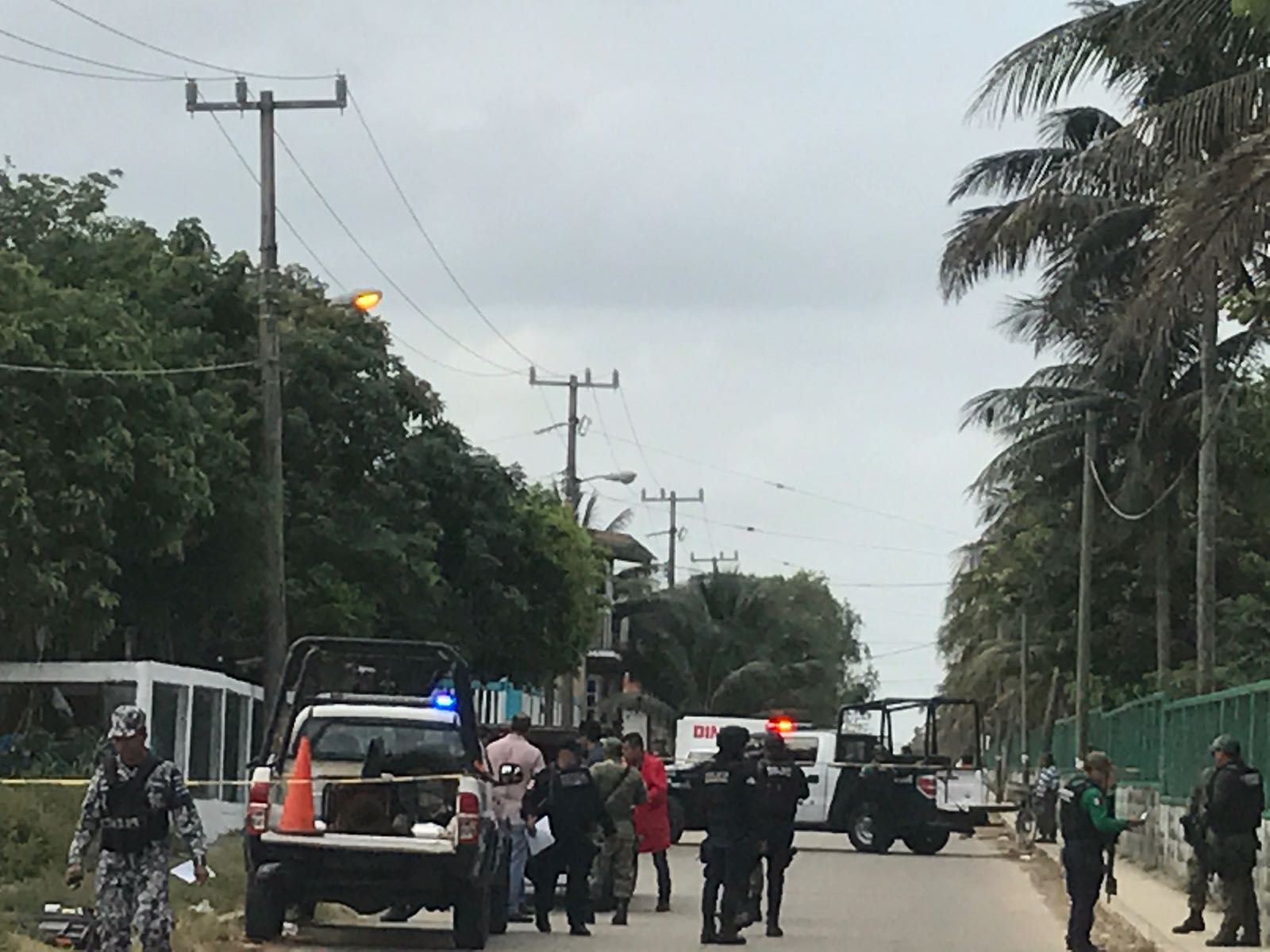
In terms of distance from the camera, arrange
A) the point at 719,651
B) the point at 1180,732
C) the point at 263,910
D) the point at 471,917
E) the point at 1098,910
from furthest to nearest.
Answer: the point at 719,651 → the point at 1180,732 → the point at 1098,910 → the point at 471,917 → the point at 263,910

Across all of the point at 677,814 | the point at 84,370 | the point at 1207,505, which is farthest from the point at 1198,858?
the point at 84,370

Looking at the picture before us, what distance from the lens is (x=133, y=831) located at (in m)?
13.0

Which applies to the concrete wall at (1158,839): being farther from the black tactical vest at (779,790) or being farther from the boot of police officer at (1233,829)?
the black tactical vest at (779,790)

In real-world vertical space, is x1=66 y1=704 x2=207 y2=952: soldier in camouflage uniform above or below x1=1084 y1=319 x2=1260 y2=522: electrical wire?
below

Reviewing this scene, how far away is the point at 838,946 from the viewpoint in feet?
63.1

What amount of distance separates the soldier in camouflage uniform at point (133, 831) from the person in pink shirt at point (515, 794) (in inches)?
257

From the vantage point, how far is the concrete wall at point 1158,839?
69.7 feet

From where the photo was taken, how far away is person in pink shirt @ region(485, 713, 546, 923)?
2000 cm

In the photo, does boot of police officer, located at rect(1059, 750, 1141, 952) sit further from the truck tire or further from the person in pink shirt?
the truck tire

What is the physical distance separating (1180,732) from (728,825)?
12294 millimetres

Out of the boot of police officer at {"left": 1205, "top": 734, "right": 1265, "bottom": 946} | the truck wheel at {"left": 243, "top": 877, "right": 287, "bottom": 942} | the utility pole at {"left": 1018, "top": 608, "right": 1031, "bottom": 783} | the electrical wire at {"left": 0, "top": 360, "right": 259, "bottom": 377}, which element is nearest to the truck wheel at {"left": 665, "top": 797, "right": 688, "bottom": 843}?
the electrical wire at {"left": 0, "top": 360, "right": 259, "bottom": 377}

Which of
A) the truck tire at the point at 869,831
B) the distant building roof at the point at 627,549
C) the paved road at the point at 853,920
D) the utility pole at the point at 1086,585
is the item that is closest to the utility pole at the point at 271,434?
the paved road at the point at 853,920

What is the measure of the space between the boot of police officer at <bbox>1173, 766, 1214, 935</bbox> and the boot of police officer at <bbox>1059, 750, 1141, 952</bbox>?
1941 mm

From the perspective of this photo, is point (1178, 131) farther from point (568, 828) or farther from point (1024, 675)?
point (1024, 675)
